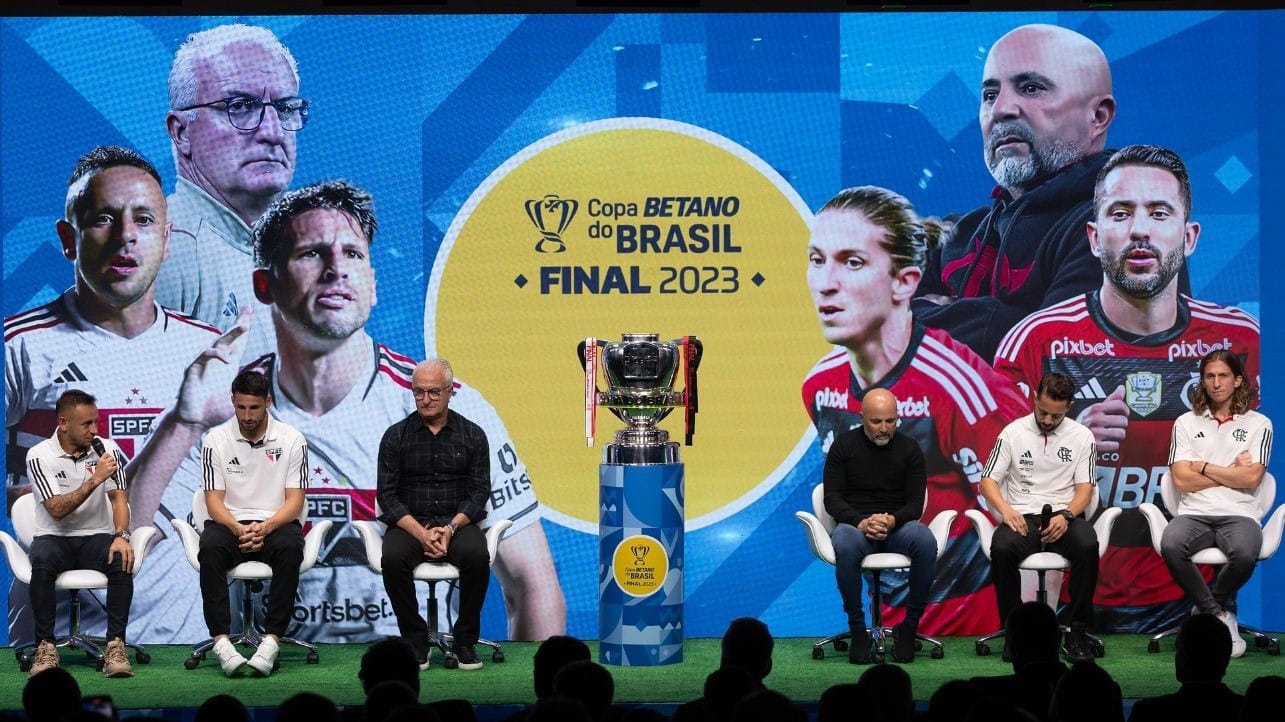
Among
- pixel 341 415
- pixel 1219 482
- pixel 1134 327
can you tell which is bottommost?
pixel 1219 482

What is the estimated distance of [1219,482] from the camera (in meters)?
6.72

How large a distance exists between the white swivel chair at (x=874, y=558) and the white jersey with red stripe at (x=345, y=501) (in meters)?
1.35

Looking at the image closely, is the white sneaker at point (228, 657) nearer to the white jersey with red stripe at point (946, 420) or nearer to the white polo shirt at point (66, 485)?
the white polo shirt at point (66, 485)

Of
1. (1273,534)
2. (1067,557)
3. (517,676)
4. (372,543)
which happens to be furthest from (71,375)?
(1273,534)

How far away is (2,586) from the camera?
718cm

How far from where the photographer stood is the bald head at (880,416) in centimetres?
664

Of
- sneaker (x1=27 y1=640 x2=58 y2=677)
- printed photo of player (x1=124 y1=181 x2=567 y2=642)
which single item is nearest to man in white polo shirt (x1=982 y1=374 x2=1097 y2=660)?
printed photo of player (x1=124 y1=181 x2=567 y2=642)

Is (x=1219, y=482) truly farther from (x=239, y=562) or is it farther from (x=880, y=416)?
(x=239, y=562)

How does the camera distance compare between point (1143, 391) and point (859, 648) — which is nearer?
point (859, 648)

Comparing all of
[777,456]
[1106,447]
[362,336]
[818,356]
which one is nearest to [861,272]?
[818,356]

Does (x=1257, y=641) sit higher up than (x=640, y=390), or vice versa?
(x=640, y=390)

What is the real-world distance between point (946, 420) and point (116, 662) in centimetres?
374

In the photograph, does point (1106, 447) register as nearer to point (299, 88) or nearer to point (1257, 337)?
point (1257, 337)

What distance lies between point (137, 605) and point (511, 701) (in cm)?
230
